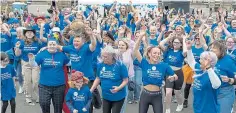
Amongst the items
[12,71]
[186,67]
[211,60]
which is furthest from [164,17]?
[211,60]

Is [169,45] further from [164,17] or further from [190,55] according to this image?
[164,17]

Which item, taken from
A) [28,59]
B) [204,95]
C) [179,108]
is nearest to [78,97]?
[204,95]

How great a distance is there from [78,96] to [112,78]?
562 millimetres

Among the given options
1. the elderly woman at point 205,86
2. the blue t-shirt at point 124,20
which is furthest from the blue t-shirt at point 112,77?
the blue t-shirt at point 124,20

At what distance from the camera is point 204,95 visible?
15.9 ft

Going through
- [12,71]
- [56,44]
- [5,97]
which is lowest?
[5,97]

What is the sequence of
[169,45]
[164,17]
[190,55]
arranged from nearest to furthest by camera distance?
[190,55]
[169,45]
[164,17]

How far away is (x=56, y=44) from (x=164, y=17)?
1120cm

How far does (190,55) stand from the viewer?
5.45 metres

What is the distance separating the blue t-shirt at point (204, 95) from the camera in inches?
188

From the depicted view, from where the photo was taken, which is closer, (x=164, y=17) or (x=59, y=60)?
(x=59, y=60)

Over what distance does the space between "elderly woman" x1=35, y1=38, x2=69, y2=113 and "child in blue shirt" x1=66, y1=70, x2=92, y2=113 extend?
629 mm

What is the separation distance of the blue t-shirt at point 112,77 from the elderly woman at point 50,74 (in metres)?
0.78

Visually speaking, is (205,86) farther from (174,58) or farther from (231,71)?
(174,58)
